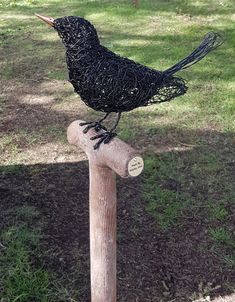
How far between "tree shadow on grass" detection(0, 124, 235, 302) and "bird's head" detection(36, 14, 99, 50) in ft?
5.37

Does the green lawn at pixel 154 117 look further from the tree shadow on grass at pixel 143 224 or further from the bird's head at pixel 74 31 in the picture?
the bird's head at pixel 74 31

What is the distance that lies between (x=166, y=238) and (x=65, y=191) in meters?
1.04

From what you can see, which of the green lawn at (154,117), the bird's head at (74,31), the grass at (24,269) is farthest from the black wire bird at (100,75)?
the green lawn at (154,117)

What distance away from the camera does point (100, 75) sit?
7.78 feet

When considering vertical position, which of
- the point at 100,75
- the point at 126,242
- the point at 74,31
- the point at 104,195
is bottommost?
the point at 126,242

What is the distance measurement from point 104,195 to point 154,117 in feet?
9.90

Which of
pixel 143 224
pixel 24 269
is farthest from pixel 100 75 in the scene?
pixel 143 224

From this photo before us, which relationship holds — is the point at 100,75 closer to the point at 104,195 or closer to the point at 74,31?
the point at 74,31

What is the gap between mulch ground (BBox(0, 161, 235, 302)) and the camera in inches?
125

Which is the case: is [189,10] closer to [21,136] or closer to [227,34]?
[227,34]

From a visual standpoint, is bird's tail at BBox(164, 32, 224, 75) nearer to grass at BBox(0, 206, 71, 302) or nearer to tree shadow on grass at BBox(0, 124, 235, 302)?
tree shadow on grass at BBox(0, 124, 235, 302)

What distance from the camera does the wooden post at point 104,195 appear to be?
2279mm

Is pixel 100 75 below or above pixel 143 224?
above

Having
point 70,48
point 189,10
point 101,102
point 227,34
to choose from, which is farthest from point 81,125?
point 189,10
